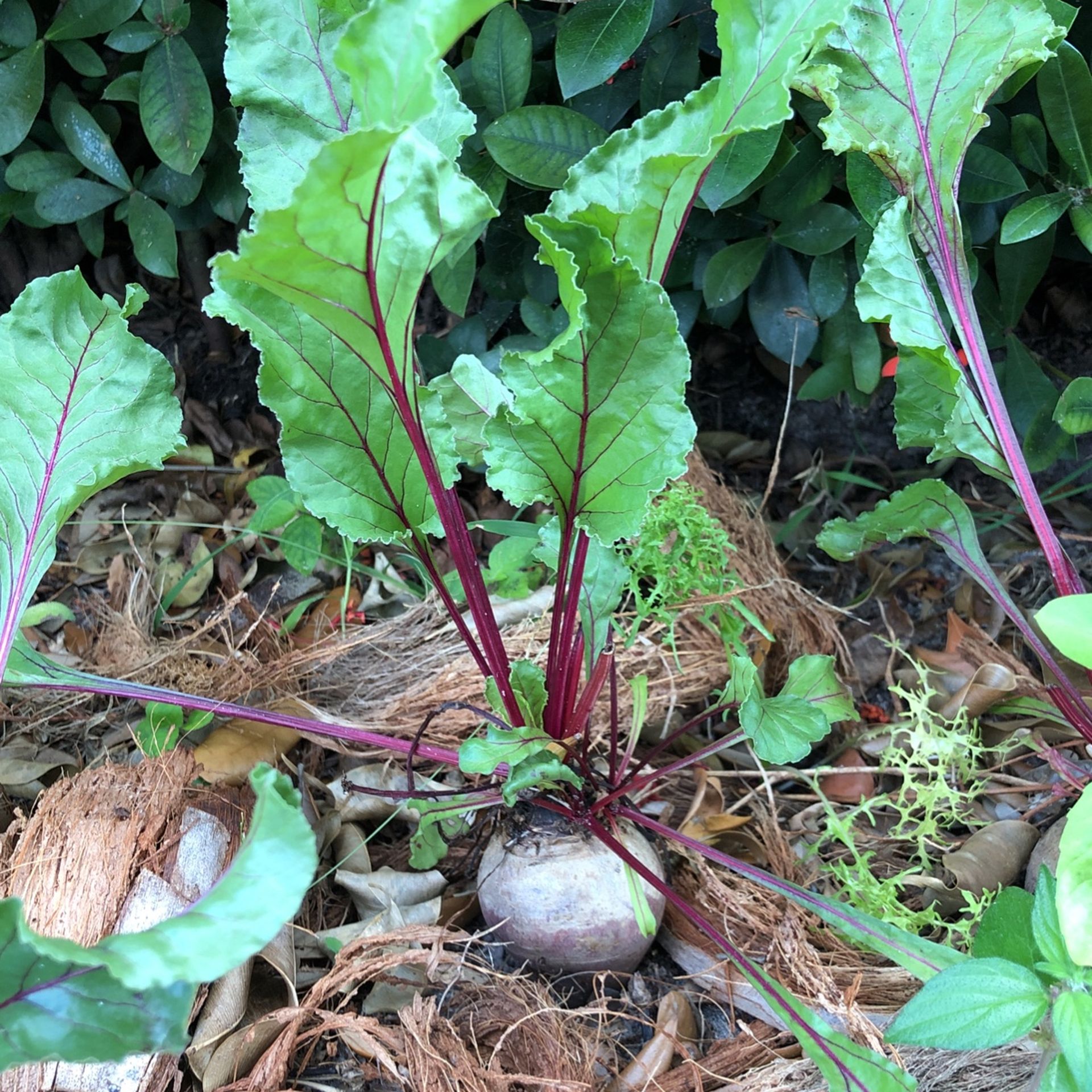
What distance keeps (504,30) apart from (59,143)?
2.18 feet

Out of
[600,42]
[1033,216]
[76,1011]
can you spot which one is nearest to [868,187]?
[1033,216]

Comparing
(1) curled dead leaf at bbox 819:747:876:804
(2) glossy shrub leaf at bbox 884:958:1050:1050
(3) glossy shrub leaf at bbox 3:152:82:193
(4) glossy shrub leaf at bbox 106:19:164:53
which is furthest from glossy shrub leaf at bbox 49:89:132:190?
(2) glossy shrub leaf at bbox 884:958:1050:1050

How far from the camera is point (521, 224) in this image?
1.29 meters

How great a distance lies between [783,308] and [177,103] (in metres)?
0.83

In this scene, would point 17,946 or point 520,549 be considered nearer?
point 17,946

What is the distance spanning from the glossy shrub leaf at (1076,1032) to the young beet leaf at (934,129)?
44cm

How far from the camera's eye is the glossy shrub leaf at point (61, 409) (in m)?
0.93

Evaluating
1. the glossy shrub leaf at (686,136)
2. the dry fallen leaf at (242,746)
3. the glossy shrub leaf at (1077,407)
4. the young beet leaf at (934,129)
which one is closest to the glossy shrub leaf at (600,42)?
the young beet leaf at (934,129)

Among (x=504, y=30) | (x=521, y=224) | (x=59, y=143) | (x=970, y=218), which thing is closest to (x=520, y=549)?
(x=521, y=224)

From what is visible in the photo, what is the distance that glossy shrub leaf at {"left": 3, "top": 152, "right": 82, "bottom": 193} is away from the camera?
1280 millimetres

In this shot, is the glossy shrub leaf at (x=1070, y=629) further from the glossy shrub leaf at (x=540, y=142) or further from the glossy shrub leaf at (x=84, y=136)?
the glossy shrub leaf at (x=84, y=136)

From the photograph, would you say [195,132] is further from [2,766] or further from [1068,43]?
[1068,43]

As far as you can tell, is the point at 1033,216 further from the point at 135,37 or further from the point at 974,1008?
the point at 135,37

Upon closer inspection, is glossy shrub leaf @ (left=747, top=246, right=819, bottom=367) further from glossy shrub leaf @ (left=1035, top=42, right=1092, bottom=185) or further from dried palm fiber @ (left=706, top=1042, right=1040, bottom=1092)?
dried palm fiber @ (left=706, top=1042, right=1040, bottom=1092)
